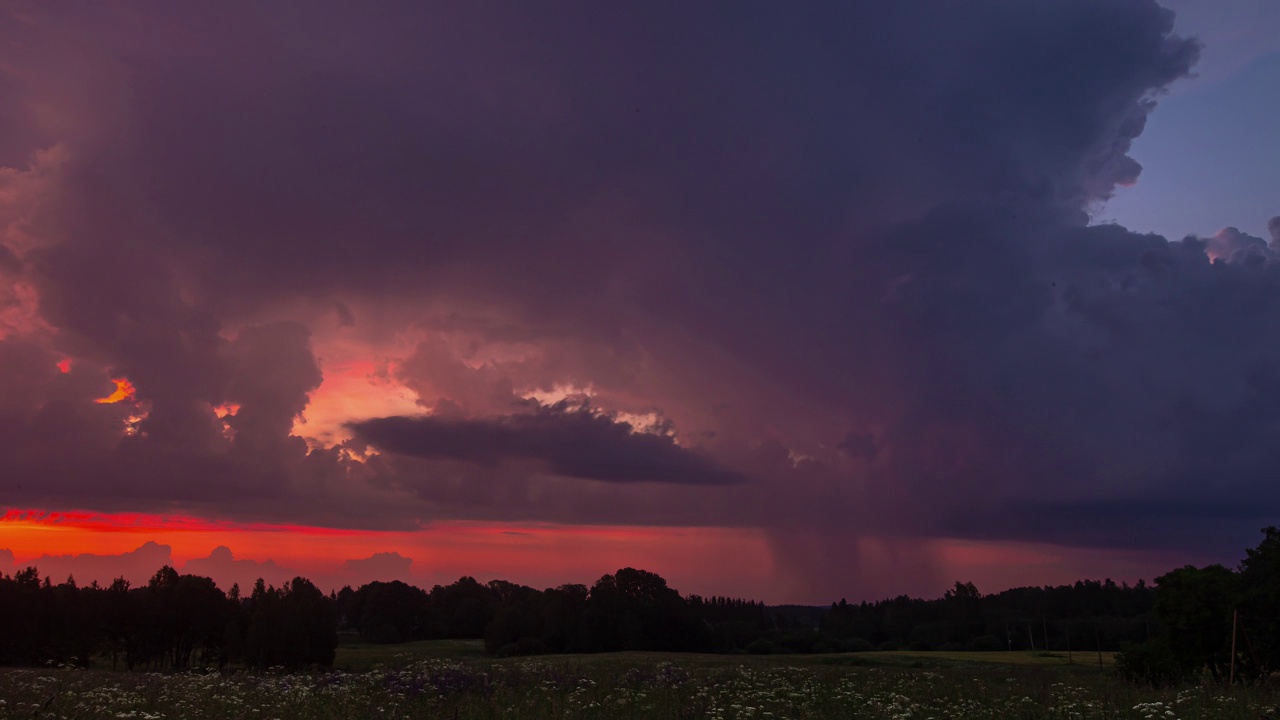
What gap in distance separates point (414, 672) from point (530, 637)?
84834mm

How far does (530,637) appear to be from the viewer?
359 feet

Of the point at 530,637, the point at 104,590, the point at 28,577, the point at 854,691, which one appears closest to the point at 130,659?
the point at 104,590

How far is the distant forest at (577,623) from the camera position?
36.9 meters

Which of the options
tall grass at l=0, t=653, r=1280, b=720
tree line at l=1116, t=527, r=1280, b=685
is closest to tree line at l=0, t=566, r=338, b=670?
tall grass at l=0, t=653, r=1280, b=720

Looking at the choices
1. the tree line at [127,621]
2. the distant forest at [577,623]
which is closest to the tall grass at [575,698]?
the distant forest at [577,623]

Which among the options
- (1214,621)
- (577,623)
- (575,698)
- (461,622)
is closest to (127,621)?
(577,623)

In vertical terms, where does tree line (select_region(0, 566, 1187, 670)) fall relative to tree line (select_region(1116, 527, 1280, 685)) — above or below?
below

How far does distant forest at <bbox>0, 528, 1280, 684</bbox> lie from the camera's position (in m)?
36.9

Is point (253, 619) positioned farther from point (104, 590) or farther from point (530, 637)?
point (530, 637)

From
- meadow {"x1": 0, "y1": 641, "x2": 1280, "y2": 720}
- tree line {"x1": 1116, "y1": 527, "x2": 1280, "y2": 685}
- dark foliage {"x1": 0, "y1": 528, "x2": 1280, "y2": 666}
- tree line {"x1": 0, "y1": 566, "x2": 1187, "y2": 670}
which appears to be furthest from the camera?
tree line {"x1": 0, "y1": 566, "x2": 1187, "y2": 670}

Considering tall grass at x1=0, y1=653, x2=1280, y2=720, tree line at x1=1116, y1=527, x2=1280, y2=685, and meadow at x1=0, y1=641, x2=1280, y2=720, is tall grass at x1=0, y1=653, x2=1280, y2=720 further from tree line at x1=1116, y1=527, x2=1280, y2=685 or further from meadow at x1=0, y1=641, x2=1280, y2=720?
tree line at x1=1116, y1=527, x2=1280, y2=685

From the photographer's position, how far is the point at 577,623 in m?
113

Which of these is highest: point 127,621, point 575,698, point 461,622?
point 575,698

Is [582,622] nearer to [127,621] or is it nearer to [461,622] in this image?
[461,622]
